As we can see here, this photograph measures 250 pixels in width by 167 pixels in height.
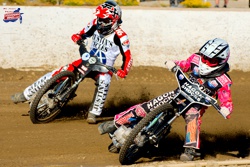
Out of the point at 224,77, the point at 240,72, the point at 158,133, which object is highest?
the point at 224,77

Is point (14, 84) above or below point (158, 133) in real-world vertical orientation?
below

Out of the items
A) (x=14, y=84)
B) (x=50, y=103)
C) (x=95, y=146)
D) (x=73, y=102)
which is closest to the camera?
(x=95, y=146)

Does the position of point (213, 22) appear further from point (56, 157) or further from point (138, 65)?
point (56, 157)

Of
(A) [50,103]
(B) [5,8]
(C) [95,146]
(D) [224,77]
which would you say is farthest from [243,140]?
(B) [5,8]

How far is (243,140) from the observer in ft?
30.5

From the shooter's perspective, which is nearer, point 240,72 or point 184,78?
point 184,78

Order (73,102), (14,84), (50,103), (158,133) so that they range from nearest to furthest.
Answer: (158,133)
(50,103)
(73,102)
(14,84)

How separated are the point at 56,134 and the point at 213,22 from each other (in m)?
6.27

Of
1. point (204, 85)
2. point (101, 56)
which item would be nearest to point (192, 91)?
point (204, 85)

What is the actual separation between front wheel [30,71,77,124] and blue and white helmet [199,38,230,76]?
8.14 feet

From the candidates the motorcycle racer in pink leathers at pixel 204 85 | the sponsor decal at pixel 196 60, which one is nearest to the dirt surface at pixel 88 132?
the motorcycle racer in pink leathers at pixel 204 85

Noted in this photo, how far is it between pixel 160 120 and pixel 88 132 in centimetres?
196

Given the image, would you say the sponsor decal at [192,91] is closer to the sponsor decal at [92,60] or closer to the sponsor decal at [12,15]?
the sponsor decal at [92,60]

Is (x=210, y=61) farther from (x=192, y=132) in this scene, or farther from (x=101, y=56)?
(x=101, y=56)
